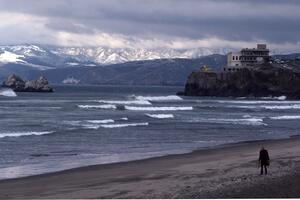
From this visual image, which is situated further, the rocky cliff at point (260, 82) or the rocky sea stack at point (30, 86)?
the rocky sea stack at point (30, 86)

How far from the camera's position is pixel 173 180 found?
834 inches

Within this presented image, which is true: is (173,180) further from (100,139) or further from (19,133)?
(19,133)

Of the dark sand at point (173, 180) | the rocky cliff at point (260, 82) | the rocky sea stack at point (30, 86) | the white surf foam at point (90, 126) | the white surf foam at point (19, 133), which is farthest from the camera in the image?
the rocky sea stack at point (30, 86)

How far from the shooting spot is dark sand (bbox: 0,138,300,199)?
58.4ft

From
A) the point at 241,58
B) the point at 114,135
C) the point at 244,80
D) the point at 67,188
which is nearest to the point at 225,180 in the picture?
the point at 67,188

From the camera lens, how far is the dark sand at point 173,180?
17812 millimetres

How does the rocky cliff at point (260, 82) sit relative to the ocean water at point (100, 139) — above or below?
above

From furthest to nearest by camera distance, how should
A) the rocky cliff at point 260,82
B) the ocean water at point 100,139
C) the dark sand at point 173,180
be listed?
the rocky cliff at point 260,82, the ocean water at point 100,139, the dark sand at point 173,180

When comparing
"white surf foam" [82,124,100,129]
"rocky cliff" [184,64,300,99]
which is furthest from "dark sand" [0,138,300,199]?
"rocky cliff" [184,64,300,99]

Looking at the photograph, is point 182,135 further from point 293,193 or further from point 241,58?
point 241,58

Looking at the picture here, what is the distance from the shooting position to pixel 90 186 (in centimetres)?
2055

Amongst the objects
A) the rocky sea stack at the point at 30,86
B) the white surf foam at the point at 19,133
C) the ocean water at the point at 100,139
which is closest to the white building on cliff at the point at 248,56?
the rocky sea stack at the point at 30,86

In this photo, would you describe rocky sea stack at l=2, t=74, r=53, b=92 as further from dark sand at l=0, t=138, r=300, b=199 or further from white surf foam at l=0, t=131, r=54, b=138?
dark sand at l=0, t=138, r=300, b=199

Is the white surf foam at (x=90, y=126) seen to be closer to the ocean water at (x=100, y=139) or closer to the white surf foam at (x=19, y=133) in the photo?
the ocean water at (x=100, y=139)
